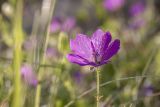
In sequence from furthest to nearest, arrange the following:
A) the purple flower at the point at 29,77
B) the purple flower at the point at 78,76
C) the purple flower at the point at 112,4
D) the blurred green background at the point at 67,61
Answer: the purple flower at the point at 112,4 → the purple flower at the point at 78,76 → the purple flower at the point at 29,77 → the blurred green background at the point at 67,61

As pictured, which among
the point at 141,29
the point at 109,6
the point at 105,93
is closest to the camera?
the point at 105,93

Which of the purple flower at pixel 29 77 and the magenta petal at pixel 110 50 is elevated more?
the magenta petal at pixel 110 50

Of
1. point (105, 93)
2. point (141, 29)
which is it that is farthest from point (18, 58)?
point (141, 29)

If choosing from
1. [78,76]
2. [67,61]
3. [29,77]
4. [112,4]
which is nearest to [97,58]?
[29,77]

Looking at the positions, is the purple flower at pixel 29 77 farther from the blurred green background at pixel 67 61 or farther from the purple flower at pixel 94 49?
Result: the purple flower at pixel 94 49

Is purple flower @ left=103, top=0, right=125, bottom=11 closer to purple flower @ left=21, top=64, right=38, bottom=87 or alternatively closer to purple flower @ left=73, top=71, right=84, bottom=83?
purple flower @ left=73, top=71, right=84, bottom=83

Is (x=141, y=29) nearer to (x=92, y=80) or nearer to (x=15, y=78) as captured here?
(x=92, y=80)

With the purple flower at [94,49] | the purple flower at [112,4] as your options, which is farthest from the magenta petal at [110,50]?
the purple flower at [112,4]
